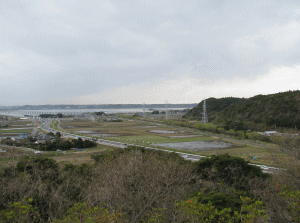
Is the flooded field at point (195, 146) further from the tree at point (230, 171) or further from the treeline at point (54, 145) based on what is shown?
the tree at point (230, 171)

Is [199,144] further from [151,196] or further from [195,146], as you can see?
[151,196]

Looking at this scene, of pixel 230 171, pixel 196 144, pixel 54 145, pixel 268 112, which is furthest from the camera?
pixel 268 112

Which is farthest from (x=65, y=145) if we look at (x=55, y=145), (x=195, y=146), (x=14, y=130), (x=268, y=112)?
(x=268, y=112)

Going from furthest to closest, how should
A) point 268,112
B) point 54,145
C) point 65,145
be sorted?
point 268,112 < point 65,145 < point 54,145

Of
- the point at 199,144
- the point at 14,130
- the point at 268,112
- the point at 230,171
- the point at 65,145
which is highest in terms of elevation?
the point at 268,112

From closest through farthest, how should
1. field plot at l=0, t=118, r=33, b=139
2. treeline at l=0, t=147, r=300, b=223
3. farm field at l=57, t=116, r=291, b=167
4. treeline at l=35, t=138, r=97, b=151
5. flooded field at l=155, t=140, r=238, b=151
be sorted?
1. treeline at l=0, t=147, r=300, b=223
2. farm field at l=57, t=116, r=291, b=167
3. treeline at l=35, t=138, r=97, b=151
4. flooded field at l=155, t=140, r=238, b=151
5. field plot at l=0, t=118, r=33, b=139

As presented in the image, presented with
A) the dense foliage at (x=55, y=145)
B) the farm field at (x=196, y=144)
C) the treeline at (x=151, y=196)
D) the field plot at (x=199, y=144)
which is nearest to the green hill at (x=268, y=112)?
the farm field at (x=196, y=144)

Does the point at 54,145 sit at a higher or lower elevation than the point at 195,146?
higher

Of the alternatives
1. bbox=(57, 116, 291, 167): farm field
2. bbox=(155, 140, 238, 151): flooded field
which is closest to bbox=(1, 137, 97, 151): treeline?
bbox=(57, 116, 291, 167): farm field

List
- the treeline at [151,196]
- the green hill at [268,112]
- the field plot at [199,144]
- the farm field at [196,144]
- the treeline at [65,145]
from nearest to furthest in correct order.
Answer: the treeline at [151,196], the farm field at [196,144], the field plot at [199,144], the treeline at [65,145], the green hill at [268,112]

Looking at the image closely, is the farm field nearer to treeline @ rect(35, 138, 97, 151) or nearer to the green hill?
treeline @ rect(35, 138, 97, 151)

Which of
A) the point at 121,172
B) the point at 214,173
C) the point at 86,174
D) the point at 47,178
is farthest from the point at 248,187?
the point at 47,178
